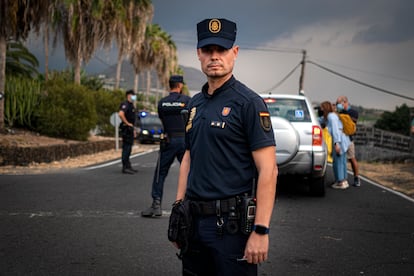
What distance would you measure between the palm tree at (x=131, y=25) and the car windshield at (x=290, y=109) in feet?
66.1

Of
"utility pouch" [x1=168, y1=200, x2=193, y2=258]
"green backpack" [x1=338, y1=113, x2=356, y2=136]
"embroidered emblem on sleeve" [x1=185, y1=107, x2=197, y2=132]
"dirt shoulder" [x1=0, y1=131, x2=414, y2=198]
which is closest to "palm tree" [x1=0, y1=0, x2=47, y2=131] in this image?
"dirt shoulder" [x1=0, y1=131, x2=414, y2=198]

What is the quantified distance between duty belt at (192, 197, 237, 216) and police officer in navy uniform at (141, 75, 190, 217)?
4.36m

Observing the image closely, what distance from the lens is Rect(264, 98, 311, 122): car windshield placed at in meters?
8.99

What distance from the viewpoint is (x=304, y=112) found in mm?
9047

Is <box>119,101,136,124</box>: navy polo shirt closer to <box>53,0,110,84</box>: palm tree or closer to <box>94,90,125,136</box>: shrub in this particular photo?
<box>53,0,110,84</box>: palm tree

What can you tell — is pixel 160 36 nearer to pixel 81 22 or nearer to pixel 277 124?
pixel 81 22

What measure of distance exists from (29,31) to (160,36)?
35371mm

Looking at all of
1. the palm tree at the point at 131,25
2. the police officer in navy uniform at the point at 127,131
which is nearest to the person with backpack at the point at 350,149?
the police officer in navy uniform at the point at 127,131

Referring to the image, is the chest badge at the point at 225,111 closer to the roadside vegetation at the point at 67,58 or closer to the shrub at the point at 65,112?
the roadside vegetation at the point at 67,58

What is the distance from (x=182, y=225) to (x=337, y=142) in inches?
318

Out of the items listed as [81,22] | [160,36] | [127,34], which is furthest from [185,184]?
[160,36]

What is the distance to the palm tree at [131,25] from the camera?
2901 cm

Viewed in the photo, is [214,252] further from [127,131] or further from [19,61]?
[19,61]

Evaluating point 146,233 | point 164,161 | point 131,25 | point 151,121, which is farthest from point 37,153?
point 131,25
